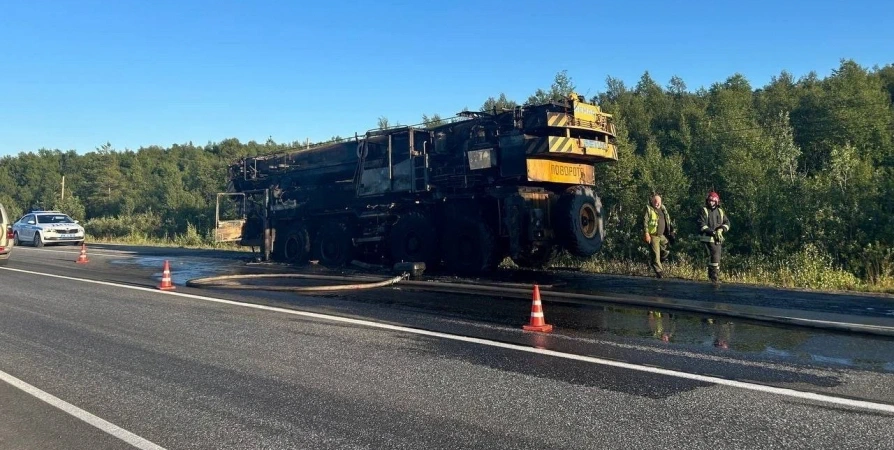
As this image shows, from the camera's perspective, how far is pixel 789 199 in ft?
54.0

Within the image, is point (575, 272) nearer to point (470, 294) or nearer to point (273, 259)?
point (470, 294)

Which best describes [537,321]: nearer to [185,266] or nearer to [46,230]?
[185,266]

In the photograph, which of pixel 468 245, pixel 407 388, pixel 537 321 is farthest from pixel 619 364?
pixel 468 245

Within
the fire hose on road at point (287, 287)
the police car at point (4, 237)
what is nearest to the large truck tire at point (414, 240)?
the fire hose on road at point (287, 287)

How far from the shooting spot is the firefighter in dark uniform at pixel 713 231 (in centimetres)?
1100

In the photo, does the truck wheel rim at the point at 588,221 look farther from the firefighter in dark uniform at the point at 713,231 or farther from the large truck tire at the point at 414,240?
the large truck tire at the point at 414,240

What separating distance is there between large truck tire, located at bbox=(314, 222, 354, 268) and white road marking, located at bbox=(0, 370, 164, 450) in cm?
1004

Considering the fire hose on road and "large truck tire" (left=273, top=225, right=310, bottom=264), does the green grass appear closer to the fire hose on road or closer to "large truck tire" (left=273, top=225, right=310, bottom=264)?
the fire hose on road

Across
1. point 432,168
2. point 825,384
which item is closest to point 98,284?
point 432,168

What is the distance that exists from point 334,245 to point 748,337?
11.2 meters

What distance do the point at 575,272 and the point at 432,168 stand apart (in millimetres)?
3688

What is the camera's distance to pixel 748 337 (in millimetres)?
6348

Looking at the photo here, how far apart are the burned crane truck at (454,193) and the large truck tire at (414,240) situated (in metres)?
0.02

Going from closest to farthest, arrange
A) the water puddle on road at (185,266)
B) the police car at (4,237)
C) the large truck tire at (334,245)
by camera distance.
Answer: the water puddle on road at (185,266), the large truck tire at (334,245), the police car at (4,237)
